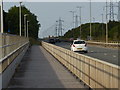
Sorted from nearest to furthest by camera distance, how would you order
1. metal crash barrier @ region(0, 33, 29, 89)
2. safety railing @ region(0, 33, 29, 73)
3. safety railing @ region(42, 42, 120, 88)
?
safety railing @ region(42, 42, 120, 88), metal crash barrier @ region(0, 33, 29, 89), safety railing @ region(0, 33, 29, 73)

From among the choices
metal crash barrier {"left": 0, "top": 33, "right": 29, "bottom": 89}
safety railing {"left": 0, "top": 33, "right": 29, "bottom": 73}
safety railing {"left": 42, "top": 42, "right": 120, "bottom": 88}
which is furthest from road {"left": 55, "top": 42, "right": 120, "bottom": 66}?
safety railing {"left": 42, "top": 42, "right": 120, "bottom": 88}

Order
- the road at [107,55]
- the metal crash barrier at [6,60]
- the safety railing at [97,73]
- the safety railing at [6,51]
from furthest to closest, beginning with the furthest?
the road at [107,55], the safety railing at [6,51], the metal crash barrier at [6,60], the safety railing at [97,73]

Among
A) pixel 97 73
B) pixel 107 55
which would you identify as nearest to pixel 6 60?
pixel 97 73

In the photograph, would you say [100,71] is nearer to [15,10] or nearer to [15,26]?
[15,26]

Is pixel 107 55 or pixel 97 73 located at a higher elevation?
pixel 97 73

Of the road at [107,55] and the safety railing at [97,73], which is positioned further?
the road at [107,55]

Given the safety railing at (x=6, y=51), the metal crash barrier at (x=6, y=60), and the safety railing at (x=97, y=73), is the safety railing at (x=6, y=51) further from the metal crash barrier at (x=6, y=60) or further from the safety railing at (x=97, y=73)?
the safety railing at (x=97, y=73)

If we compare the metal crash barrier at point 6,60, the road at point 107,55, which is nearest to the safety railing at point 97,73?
the metal crash barrier at point 6,60

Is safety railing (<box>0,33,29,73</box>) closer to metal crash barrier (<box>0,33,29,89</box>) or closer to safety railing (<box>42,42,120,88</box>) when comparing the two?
metal crash barrier (<box>0,33,29,89</box>)

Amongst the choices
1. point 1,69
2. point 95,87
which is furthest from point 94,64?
point 1,69

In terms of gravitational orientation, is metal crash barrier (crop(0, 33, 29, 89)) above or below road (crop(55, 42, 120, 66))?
above

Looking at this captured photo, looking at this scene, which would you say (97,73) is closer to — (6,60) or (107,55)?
(6,60)

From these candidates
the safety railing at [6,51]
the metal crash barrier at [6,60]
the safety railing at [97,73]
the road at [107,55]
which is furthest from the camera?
the road at [107,55]

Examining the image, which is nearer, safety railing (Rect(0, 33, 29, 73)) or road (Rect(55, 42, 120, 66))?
safety railing (Rect(0, 33, 29, 73))
